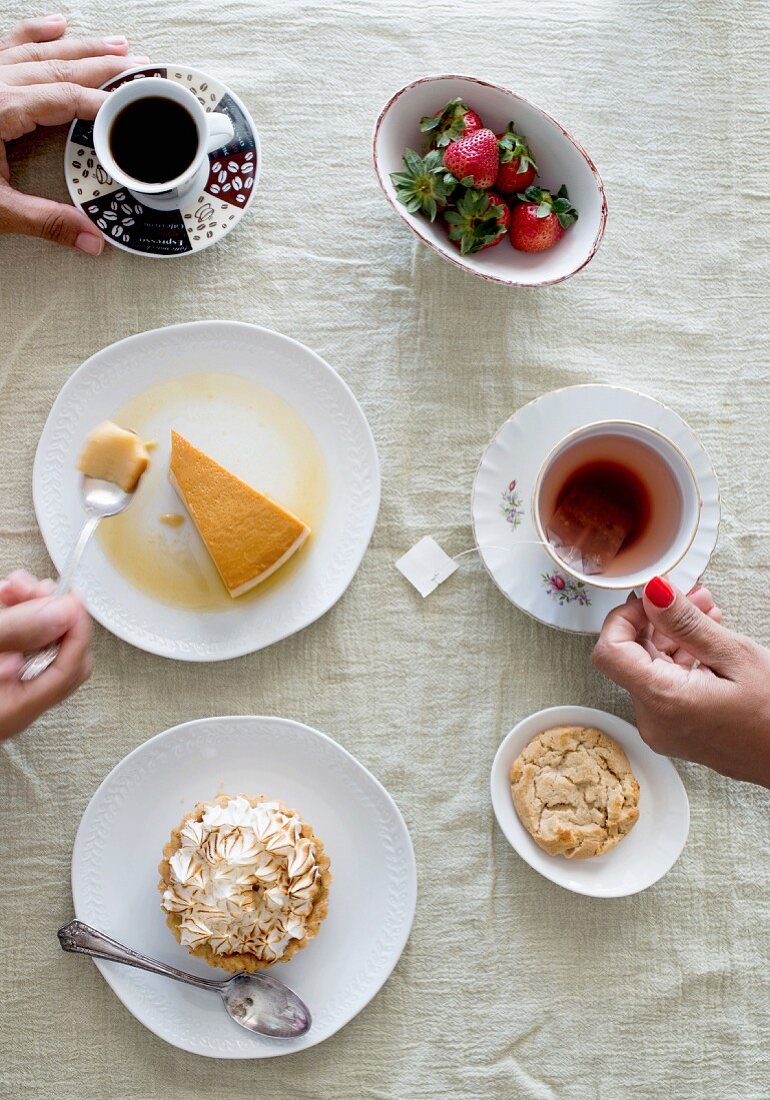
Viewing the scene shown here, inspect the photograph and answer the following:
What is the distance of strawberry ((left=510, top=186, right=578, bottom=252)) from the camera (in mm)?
1469

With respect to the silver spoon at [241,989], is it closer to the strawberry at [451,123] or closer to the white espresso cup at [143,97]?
the white espresso cup at [143,97]

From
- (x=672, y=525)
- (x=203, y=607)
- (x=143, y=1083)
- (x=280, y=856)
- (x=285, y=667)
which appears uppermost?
(x=672, y=525)

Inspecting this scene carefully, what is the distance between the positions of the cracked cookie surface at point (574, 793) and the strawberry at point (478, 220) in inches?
32.7

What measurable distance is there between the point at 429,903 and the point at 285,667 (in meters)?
0.47

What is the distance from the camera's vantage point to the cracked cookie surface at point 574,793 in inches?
57.6

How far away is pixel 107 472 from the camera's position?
58.6 inches

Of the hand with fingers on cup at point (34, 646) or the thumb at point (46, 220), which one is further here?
the thumb at point (46, 220)

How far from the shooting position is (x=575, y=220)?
1.49 meters

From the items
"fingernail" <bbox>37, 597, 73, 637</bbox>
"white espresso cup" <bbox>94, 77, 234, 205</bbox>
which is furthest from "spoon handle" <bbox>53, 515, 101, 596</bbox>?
"white espresso cup" <bbox>94, 77, 234, 205</bbox>

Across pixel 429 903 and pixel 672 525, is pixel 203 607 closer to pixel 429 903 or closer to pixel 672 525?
pixel 429 903

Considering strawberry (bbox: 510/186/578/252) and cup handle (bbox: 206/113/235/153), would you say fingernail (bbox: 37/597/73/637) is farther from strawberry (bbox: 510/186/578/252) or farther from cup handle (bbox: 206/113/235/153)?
strawberry (bbox: 510/186/578/252)

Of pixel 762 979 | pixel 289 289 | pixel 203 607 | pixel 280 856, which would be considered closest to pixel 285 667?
pixel 203 607

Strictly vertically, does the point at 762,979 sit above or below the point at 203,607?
below

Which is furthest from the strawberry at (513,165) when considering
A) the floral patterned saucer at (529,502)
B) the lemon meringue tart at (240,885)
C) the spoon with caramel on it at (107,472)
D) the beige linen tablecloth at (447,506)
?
the lemon meringue tart at (240,885)
